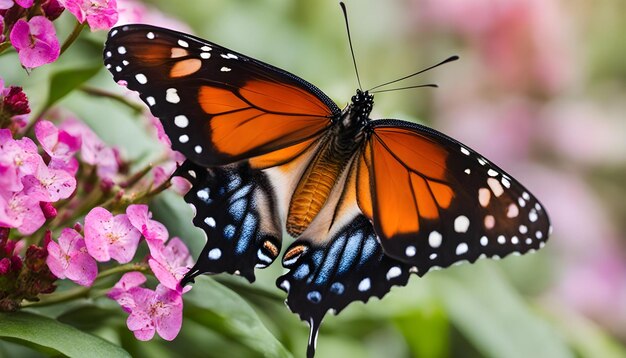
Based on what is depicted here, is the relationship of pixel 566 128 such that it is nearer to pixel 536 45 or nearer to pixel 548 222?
pixel 536 45

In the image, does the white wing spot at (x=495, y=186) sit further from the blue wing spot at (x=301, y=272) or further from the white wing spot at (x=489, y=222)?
the blue wing spot at (x=301, y=272)

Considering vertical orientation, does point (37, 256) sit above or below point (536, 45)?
below

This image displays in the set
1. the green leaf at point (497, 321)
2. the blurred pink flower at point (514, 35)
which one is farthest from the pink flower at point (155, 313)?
the blurred pink flower at point (514, 35)

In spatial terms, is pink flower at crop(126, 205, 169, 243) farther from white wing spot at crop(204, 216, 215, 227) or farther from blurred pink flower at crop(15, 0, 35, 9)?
blurred pink flower at crop(15, 0, 35, 9)

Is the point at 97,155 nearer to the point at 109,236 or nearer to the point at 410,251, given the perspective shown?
the point at 109,236

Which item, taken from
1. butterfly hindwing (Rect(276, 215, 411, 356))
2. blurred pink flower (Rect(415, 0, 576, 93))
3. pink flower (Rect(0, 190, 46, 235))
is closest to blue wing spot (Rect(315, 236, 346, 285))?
butterfly hindwing (Rect(276, 215, 411, 356))

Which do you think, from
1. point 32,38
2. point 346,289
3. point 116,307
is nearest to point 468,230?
point 346,289
